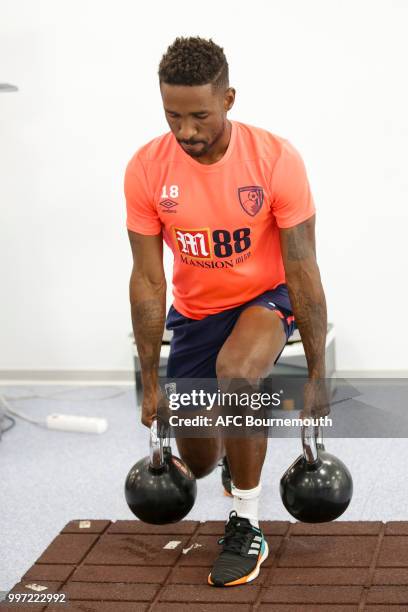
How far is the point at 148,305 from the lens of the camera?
8.80ft

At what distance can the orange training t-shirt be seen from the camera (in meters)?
2.59

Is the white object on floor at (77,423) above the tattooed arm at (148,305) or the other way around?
the other way around

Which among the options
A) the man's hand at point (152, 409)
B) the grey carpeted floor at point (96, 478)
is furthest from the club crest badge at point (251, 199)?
the grey carpeted floor at point (96, 478)

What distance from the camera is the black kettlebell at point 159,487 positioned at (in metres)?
2.57

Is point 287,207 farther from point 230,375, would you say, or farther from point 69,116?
point 69,116

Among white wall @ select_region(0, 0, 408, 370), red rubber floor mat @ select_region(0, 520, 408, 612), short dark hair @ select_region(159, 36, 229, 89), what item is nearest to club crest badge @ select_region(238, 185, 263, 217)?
short dark hair @ select_region(159, 36, 229, 89)

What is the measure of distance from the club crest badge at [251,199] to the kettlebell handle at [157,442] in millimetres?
629

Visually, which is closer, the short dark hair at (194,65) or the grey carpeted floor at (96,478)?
the short dark hair at (194,65)

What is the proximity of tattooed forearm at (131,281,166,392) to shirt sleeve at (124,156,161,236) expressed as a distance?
163mm

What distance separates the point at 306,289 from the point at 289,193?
0.27 meters

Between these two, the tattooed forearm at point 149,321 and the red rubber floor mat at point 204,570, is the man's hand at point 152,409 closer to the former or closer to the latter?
the tattooed forearm at point 149,321

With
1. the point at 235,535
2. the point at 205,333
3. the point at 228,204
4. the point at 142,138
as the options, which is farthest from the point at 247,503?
the point at 142,138

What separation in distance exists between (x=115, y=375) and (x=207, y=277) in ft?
6.81

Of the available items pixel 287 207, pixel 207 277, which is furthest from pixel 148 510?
pixel 287 207
